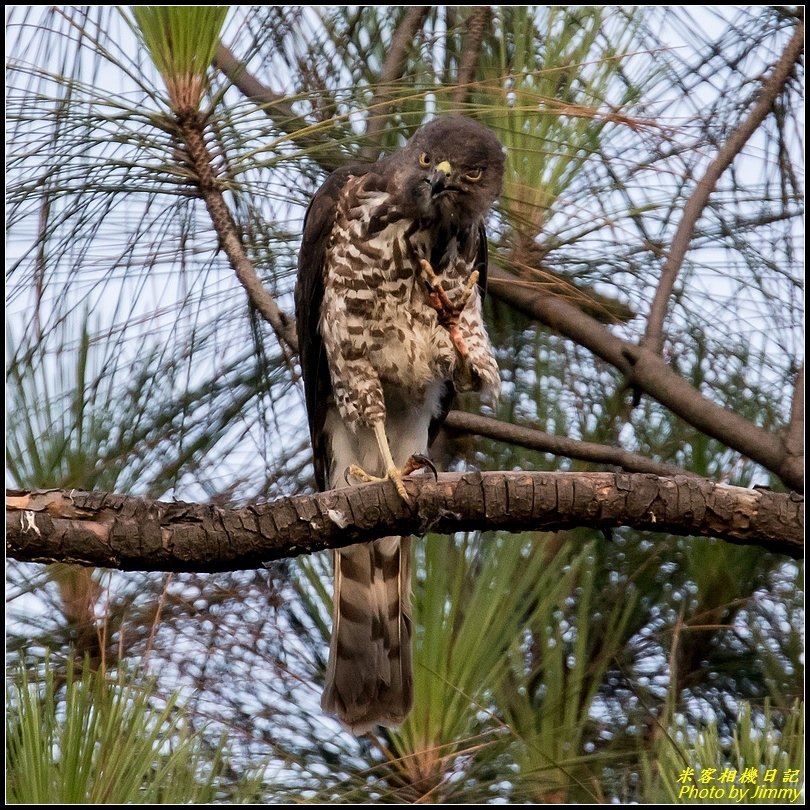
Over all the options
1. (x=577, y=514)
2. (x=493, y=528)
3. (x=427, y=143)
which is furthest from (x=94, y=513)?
(x=427, y=143)

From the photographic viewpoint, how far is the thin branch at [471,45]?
13.0ft

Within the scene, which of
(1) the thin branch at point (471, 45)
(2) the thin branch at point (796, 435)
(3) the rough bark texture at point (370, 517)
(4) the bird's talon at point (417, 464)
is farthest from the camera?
(1) the thin branch at point (471, 45)

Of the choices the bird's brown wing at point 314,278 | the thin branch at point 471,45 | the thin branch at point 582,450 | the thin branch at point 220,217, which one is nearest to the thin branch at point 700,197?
the thin branch at point 582,450

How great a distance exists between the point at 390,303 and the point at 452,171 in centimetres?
47

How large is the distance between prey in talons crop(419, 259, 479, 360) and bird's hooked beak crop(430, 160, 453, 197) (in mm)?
240

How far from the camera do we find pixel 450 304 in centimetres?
349

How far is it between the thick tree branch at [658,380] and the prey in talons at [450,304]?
0.94 feet

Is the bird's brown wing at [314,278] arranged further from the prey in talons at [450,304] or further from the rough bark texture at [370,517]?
the rough bark texture at [370,517]

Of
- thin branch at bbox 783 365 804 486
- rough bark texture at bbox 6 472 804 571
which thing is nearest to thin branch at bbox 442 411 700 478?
thin branch at bbox 783 365 804 486

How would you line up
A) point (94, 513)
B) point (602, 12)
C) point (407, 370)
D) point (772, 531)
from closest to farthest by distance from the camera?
point (94, 513) → point (772, 531) → point (407, 370) → point (602, 12)

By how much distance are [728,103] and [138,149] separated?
6.71ft

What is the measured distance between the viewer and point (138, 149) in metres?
3.37

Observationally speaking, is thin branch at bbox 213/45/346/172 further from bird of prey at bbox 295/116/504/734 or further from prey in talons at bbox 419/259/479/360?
prey in talons at bbox 419/259/479/360

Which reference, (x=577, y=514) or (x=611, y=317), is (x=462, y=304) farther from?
(x=577, y=514)
